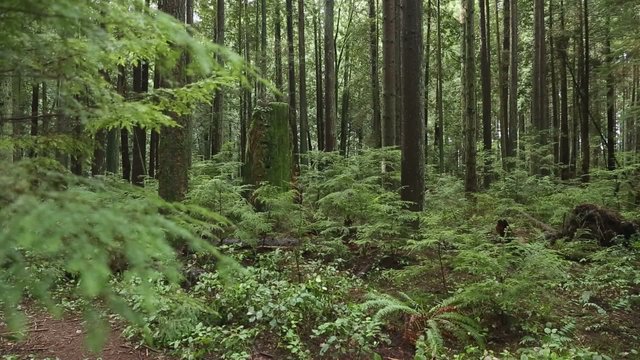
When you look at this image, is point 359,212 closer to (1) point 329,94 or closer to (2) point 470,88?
(2) point 470,88

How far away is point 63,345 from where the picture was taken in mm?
5570

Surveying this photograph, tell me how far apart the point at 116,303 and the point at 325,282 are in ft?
14.6

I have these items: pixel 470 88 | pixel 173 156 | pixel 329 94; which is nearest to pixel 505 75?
pixel 329 94

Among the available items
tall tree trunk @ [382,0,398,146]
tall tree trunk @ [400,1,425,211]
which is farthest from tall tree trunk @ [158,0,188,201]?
tall tree trunk @ [382,0,398,146]

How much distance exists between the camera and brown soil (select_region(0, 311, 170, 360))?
5.18m

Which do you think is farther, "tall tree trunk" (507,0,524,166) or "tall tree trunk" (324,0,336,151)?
"tall tree trunk" (507,0,524,166)

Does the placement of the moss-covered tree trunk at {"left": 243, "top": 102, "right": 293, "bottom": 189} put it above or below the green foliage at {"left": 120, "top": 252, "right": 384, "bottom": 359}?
above

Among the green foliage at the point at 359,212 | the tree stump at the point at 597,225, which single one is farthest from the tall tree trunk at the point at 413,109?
the tree stump at the point at 597,225

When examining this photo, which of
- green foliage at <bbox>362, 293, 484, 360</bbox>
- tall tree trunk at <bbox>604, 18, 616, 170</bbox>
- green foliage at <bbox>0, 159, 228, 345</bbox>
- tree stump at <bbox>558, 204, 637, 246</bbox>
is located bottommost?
green foliage at <bbox>362, 293, 484, 360</bbox>

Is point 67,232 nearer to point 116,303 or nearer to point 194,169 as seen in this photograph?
point 116,303

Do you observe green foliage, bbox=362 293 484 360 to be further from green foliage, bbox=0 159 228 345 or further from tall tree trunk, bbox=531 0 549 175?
tall tree trunk, bbox=531 0 549 175

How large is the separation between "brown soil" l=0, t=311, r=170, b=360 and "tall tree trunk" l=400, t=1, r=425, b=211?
4925mm

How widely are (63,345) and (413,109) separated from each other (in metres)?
6.32

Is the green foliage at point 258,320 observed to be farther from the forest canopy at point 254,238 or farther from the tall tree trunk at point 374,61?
the tall tree trunk at point 374,61
